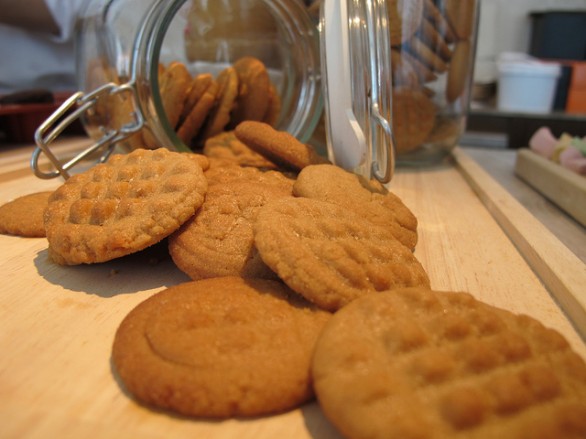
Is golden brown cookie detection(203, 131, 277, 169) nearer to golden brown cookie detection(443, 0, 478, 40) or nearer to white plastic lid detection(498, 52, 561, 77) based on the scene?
golden brown cookie detection(443, 0, 478, 40)

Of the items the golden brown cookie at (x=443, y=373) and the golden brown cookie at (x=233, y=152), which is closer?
the golden brown cookie at (x=443, y=373)

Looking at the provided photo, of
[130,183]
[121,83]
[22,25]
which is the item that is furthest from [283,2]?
[22,25]

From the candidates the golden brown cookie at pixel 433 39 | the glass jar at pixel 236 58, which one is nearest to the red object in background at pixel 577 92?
the golden brown cookie at pixel 433 39

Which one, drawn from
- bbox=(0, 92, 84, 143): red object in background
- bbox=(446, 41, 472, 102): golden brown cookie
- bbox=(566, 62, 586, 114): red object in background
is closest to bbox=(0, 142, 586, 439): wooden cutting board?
bbox=(446, 41, 472, 102): golden brown cookie

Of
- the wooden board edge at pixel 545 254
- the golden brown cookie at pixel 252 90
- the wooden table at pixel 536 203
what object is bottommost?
the wooden table at pixel 536 203

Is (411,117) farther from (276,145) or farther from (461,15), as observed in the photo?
(276,145)

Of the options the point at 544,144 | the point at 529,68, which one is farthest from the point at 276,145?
the point at 529,68

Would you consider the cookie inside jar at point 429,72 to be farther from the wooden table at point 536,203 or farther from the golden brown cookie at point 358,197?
the golden brown cookie at point 358,197
